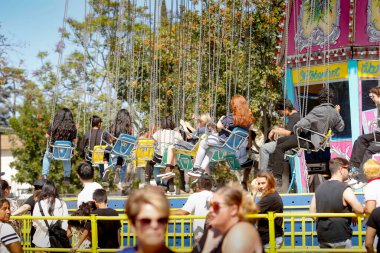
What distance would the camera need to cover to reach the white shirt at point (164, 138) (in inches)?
608

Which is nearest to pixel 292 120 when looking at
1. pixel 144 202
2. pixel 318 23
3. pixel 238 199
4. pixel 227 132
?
pixel 227 132

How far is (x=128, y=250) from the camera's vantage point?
5207 millimetres

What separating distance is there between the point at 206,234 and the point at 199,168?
827 cm

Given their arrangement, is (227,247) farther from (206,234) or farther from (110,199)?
(110,199)

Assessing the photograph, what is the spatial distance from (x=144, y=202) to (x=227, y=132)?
8.71 meters

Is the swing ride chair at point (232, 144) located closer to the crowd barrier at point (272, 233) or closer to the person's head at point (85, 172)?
the crowd barrier at point (272, 233)

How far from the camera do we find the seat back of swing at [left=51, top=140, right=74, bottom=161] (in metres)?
16.0

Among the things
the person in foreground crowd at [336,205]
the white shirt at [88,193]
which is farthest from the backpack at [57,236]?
the person in foreground crowd at [336,205]

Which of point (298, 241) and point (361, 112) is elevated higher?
point (361, 112)

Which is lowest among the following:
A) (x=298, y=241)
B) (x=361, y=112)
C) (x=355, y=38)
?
(x=298, y=241)

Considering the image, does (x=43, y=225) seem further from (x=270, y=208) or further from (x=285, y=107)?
(x=285, y=107)

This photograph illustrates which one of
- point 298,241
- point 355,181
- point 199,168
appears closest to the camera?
point 298,241

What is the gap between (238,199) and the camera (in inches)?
226

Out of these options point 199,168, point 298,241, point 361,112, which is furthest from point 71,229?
point 361,112
